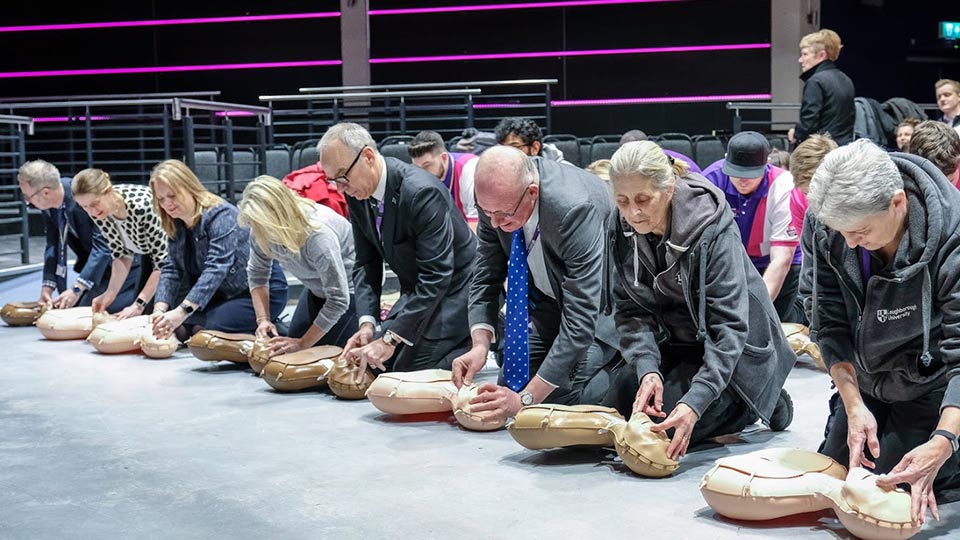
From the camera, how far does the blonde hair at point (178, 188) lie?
15.0 ft

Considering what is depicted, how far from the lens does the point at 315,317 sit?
4324mm

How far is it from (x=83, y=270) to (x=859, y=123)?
4.28m

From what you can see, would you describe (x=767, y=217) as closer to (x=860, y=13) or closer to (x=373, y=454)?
(x=373, y=454)

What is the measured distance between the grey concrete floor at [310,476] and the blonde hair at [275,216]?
59 centimetres

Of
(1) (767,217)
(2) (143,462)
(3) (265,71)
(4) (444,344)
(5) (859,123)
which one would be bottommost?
(2) (143,462)

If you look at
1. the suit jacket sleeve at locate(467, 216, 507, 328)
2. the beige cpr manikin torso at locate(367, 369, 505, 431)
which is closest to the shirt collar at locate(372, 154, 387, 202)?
the suit jacket sleeve at locate(467, 216, 507, 328)

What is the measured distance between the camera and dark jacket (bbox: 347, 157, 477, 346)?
12.0ft

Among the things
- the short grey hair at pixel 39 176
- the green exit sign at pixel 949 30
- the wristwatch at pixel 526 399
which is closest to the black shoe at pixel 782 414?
the wristwatch at pixel 526 399

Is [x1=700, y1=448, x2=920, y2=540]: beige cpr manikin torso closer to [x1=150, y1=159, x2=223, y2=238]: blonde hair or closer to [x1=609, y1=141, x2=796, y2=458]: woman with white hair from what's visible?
[x1=609, y1=141, x2=796, y2=458]: woman with white hair

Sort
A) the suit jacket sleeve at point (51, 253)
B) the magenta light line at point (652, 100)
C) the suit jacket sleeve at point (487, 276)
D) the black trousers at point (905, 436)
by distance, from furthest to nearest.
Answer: the magenta light line at point (652, 100) < the suit jacket sleeve at point (51, 253) < the suit jacket sleeve at point (487, 276) < the black trousers at point (905, 436)

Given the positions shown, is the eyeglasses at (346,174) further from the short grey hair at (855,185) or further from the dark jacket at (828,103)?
the dark jacket at (828,103)

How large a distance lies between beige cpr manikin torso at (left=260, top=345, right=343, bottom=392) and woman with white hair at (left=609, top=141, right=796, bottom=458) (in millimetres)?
1422

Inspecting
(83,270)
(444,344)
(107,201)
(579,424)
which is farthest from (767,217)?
(83,270)

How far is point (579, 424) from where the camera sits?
2.84 m
